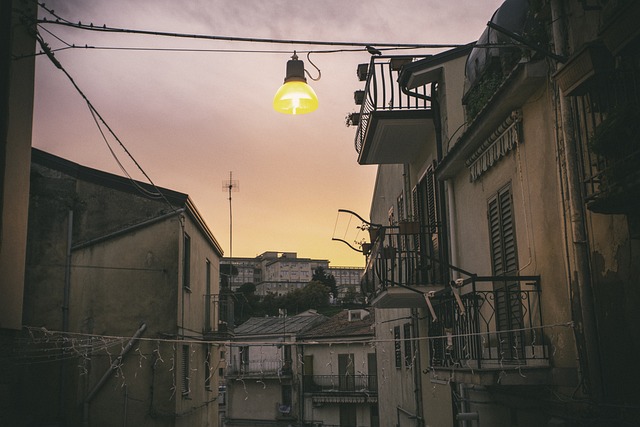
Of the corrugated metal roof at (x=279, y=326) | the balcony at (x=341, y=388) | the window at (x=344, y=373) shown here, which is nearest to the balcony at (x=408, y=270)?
the balcony at (x=341, y=388)

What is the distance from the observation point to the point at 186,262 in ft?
68.3

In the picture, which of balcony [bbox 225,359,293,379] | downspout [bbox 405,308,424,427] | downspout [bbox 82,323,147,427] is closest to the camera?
downspout [bbox 405,308,424,427]

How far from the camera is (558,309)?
794cm

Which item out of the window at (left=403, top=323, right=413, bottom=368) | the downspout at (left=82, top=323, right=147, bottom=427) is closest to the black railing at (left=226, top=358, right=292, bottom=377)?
the downspout at (left=82, top=323, right=147, bottom=427)

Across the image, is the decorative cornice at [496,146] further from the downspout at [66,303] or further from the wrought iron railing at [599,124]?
the downspout at [66,303]

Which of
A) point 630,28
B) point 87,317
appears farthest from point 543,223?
point 87,317

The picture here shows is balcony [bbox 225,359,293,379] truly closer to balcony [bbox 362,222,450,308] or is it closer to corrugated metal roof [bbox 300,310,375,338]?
corrugated metal roof [bbox 300,310,375,338]

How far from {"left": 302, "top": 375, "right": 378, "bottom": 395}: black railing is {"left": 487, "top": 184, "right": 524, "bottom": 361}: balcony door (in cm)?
3688

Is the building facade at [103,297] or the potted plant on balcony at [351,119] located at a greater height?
the potted plant on balcony at [351,119]

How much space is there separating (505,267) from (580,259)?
102 inches

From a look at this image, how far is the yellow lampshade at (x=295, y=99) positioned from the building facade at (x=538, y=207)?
228 cm

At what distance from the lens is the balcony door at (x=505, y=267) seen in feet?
29.8

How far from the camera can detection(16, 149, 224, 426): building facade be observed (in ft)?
58.6

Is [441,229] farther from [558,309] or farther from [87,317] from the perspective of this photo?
[87,317]
